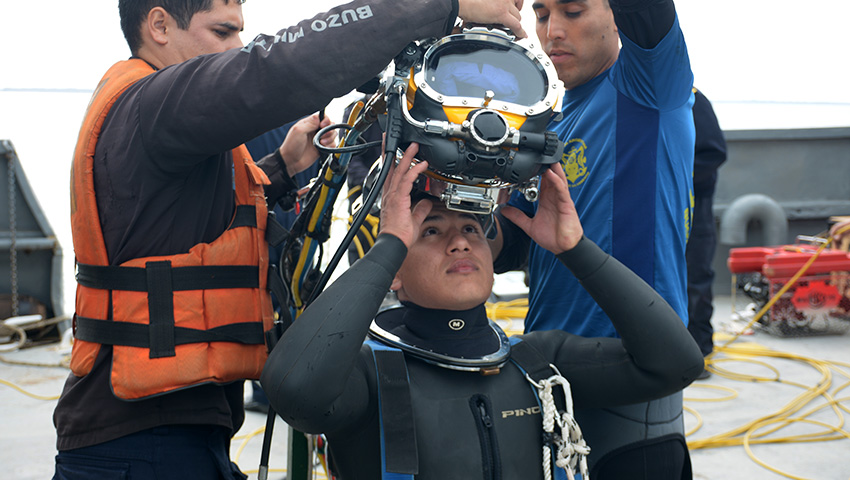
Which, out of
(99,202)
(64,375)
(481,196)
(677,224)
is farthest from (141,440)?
(64,375)

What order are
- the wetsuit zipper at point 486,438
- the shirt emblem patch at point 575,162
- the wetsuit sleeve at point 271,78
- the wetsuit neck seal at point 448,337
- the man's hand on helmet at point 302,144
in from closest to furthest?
the wetsuit sleeve at point 271,78 < the wetsuit zipper at point 486,438 < the wetsuit neck seal at point 448,337 < the shirt emblem patch at point 575,162 < the man's hand on helmet at point 302,144

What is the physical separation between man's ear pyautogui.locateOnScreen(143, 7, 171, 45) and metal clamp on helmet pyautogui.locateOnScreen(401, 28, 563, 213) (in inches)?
25.4

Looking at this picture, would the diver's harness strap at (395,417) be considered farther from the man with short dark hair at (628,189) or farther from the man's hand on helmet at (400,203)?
Answer: the man with short dark hair at (628,189)

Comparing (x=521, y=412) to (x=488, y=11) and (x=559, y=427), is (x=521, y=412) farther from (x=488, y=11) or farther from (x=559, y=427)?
(x=488, y=11)

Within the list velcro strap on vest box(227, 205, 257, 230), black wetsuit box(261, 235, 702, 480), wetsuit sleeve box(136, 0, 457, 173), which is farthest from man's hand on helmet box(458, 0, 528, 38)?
velcro strap on vest box(227, 205, 257, 230)

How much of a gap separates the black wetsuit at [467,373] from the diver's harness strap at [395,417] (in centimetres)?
4

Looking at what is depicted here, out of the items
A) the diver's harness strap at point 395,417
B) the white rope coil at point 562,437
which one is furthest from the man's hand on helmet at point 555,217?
the diver's harness strap at point 395,417

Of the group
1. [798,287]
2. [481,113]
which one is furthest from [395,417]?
[798,287]

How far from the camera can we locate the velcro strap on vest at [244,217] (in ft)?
5.23

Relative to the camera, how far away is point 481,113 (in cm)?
138

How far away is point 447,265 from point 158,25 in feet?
3.04

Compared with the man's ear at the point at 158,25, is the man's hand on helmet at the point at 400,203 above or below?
below

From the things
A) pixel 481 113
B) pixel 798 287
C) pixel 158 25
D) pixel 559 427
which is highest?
pixel 158 25

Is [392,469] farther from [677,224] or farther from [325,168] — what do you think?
[677,224]
